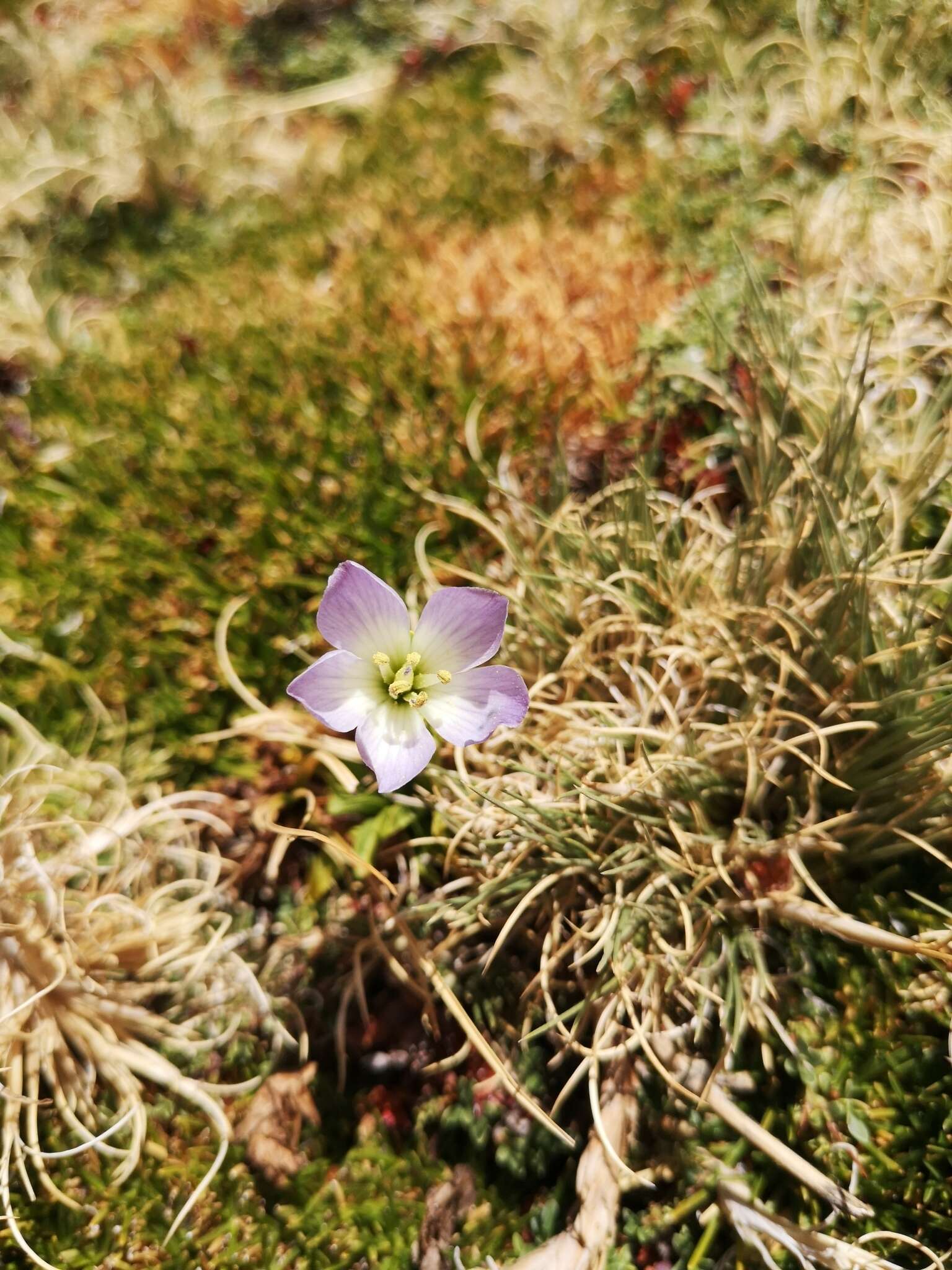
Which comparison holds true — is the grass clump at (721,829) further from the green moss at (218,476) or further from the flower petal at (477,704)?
the green moss at (218,476)

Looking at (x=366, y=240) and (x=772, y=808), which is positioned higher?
(x=366, y=240)

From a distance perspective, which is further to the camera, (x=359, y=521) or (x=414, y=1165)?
(x=359, y=521)

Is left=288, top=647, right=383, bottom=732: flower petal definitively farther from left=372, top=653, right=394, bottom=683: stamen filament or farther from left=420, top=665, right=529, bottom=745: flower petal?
left=420, top=665, right=529, bottom=745: flower petal

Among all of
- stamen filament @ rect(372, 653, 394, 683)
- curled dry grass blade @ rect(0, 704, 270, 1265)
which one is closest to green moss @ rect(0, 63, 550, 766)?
curled dry grass blade @ rect(0, 704, 270, 1265)

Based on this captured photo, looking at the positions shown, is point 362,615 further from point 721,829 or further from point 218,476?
point 218,476

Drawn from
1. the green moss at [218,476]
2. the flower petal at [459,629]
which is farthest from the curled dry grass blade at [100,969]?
the flower petal at [459,629]

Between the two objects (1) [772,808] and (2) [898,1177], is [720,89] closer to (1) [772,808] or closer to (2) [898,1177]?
(1) [772,808]

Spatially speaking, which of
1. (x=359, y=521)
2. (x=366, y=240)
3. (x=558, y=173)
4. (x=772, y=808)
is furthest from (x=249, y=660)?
(x=558, y=173)
